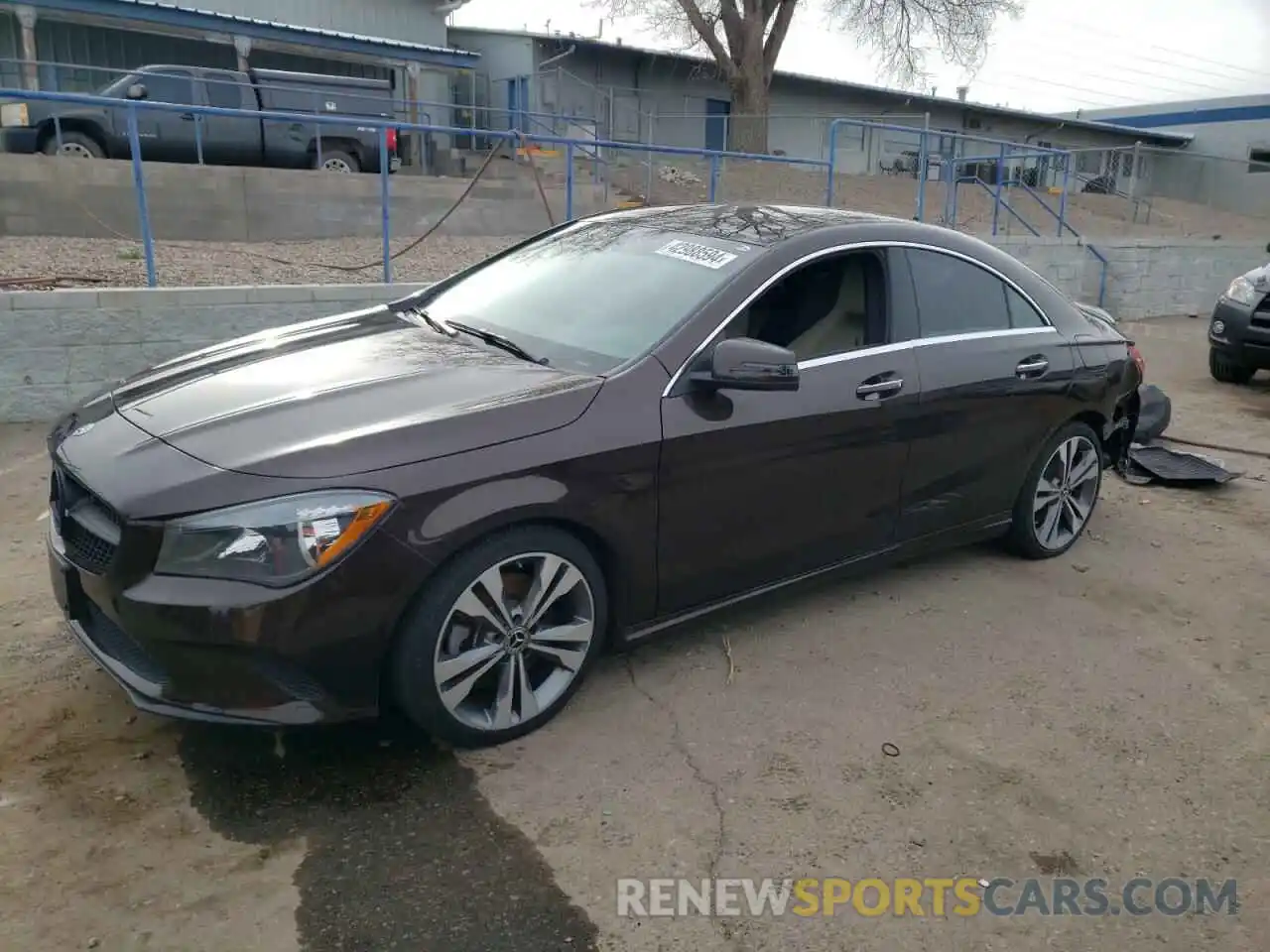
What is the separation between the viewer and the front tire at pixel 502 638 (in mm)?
2793

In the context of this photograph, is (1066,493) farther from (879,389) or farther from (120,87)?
(120,87)

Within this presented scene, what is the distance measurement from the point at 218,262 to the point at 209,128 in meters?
4.28

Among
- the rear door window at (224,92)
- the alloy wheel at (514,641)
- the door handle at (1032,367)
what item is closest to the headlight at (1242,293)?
the door handle at (1032,367)

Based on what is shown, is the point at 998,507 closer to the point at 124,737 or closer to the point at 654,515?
the point at 654,515

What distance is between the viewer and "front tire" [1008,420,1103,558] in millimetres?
4648

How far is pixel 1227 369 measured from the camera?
9719mm

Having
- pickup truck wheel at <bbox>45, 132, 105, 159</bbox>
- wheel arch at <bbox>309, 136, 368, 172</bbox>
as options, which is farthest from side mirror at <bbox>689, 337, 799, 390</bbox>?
Answer: wheel arch at <bbox>309, 136, 368, 172</bbox>

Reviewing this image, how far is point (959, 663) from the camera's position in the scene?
3799 mm

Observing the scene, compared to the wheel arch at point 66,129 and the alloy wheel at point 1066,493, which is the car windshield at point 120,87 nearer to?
the wheel arch at point 66,129

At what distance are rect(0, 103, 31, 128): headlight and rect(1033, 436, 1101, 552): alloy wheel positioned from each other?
1315 cm

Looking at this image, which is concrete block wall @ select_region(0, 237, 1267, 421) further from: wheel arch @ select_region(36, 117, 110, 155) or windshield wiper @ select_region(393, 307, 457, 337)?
wheel arch @ select_region(36, 117, 110, 155)

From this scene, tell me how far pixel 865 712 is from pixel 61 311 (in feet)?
18.6

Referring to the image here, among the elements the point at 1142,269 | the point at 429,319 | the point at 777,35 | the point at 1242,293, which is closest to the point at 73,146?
the point at 429,319

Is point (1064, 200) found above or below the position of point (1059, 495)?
above
